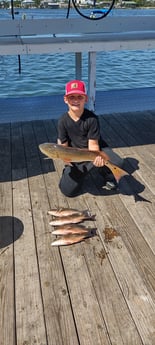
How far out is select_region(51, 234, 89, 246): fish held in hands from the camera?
336 cm

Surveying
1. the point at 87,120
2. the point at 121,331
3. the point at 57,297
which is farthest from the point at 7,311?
the point at 87,120

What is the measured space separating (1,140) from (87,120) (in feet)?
7.95

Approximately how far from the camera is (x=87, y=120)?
13.2 feet

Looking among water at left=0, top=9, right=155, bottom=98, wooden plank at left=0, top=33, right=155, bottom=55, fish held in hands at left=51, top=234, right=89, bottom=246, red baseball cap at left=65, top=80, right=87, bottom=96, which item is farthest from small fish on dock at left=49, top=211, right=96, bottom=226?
water at left=0, top=9, right=155, bottom=98

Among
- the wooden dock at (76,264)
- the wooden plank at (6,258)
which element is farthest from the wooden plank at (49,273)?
the wooden plank at (6,258)

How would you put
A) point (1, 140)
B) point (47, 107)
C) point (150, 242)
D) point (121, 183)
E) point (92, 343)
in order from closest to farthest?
point (92, 343)
point (150, 242)
point (121, 183)
point (1, 140)
point (47, 107)

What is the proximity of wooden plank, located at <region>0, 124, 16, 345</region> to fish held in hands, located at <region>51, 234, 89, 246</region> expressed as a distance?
47 cm

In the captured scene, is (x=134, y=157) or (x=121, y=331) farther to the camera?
(x=134, y=157)

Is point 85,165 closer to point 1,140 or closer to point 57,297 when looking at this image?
point 57,297

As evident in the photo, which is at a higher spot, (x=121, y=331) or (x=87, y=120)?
(x=87, y=120)

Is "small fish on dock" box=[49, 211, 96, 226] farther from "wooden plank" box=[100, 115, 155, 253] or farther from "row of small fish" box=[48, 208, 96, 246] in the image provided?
"wooden plank" box=[100, 115, 155, 253]

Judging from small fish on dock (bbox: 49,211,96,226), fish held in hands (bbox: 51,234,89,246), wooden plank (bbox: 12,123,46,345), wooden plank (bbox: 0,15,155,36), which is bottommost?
wooden plank (bbox: 12,123,46,345)

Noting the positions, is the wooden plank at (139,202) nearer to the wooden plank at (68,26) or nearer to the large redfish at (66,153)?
the large redfish at (66,153)

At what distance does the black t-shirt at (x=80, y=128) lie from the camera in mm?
4016
